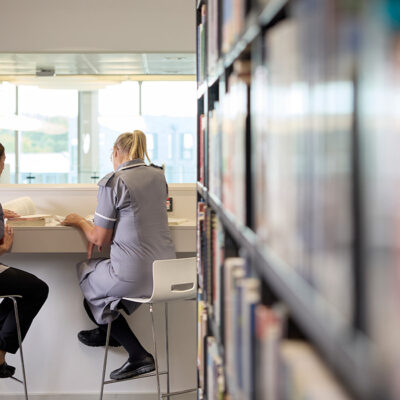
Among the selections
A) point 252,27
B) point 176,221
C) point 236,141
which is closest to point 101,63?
point 176,221

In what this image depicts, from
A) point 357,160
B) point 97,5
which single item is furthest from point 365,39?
point 97,5

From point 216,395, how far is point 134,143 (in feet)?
6.42

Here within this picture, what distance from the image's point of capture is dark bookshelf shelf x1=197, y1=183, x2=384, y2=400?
465mm

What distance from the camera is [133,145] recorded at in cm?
324

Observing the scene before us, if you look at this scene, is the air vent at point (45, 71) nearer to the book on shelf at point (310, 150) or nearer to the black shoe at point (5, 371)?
the black shoe at point (5, 371)

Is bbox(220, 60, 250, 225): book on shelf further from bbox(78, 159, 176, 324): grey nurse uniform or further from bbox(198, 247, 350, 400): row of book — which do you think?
bbox(78, 159, 176, 324): grey nurse uniform

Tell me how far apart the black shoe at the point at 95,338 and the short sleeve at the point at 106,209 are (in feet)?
2.20

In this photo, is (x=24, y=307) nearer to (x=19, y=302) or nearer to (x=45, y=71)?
(x=19, y=302)

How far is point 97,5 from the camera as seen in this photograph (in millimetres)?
4227

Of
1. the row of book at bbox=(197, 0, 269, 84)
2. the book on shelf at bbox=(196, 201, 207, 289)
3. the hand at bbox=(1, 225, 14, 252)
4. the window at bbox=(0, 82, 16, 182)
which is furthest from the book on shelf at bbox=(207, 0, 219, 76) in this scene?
the window at bbox=(0, 82, 16, 182)

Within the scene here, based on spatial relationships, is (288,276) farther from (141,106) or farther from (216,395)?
(141,106)

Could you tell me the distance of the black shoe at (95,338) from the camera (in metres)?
→ 3.40

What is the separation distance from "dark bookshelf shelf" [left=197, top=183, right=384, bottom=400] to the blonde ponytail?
2.44 m

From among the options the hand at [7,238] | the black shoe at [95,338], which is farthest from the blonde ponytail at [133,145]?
the black shoe at [95,338]
